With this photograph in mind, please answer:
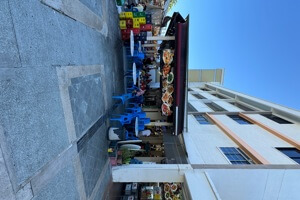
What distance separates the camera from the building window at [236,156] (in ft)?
22.8

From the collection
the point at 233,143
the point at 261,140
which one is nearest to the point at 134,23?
the point at 233,143

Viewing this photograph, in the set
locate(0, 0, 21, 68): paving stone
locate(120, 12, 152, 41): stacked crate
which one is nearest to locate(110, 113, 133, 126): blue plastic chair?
locate(0, 0, 21, 68): paving stone

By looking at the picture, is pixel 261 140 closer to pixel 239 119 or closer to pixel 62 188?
pixel 239 119

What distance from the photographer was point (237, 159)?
23.4ft

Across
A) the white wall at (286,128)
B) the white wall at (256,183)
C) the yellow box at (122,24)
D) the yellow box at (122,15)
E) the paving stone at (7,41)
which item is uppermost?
the yellow box at (122,15)

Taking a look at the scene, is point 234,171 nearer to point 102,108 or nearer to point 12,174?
point 102,108

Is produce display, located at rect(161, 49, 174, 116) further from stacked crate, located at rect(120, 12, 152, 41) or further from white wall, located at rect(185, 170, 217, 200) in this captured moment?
white wall, located at rect(185, 170, 217, 200)

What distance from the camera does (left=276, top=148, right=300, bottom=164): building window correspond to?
7059mm

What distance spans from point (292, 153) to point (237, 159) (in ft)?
8.37

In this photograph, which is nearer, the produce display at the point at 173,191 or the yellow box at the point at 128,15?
the yellow box at the point at 128,15

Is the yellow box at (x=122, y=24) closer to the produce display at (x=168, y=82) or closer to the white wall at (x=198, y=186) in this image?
the produce display at (x=168, y=82)

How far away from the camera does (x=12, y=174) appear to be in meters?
1.98

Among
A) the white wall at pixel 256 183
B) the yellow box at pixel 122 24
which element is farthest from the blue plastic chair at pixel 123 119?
the yellow box at pixel 122 24

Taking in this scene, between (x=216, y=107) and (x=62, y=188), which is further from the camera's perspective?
(x=216, y=107)
